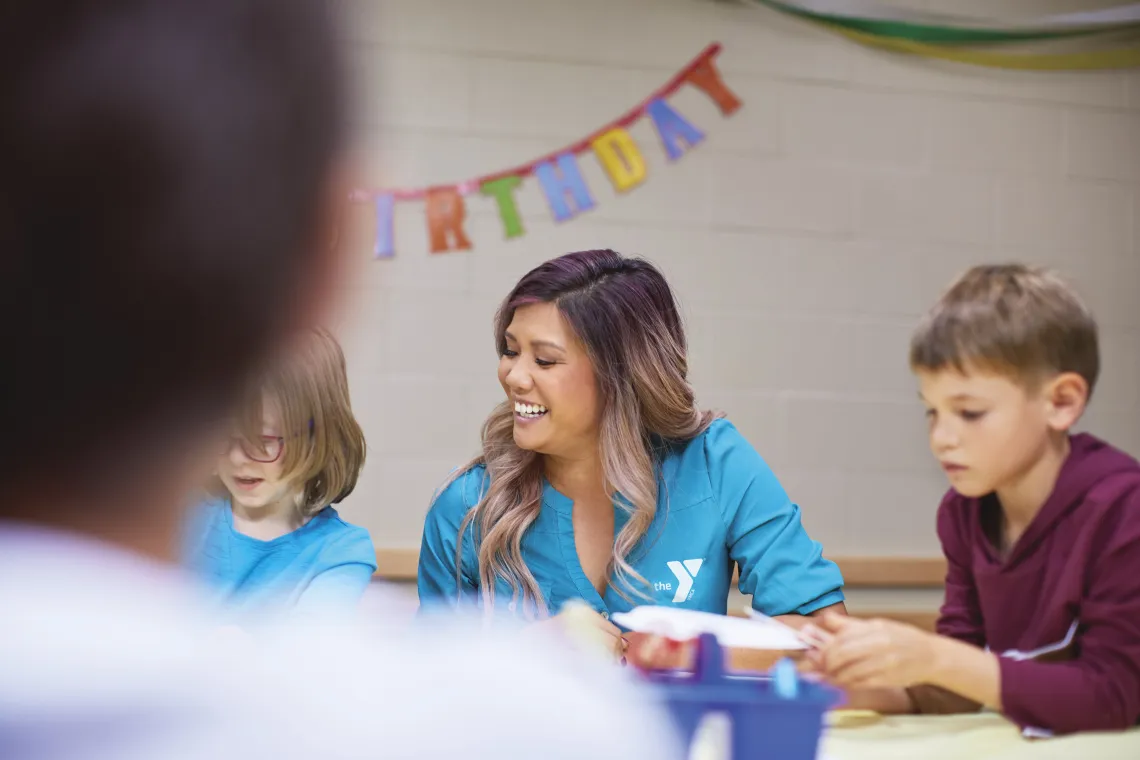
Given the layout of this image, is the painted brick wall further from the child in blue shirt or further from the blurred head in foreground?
the blurred head in foreground

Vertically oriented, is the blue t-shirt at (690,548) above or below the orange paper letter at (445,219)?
below

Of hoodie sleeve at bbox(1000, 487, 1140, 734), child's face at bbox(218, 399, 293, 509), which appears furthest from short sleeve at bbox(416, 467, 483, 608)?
hoodie sleeve at bbox(1000, 487, 1140, 734)

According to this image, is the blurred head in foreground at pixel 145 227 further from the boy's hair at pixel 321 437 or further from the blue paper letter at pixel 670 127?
the blue paper letter at pixel 670 127

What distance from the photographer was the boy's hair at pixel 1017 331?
1.12 m

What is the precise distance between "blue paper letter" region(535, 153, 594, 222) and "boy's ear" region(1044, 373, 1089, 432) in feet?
5.30

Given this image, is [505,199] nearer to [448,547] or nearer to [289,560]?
[448,547]

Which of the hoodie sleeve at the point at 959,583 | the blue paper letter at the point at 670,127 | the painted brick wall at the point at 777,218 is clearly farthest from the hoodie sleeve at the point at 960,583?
the blue paper letter at the point at 670,127

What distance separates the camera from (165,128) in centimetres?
23

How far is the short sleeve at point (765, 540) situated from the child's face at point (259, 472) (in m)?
0.59

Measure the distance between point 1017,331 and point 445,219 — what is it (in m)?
1.65

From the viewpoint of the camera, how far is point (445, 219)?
8.39 ft

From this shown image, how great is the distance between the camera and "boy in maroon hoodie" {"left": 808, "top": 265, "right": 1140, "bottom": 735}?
99 centimetres

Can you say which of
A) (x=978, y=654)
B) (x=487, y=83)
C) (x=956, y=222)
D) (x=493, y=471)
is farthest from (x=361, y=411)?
(x=978, y=654)

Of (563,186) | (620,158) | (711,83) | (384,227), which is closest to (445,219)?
(384,227)
